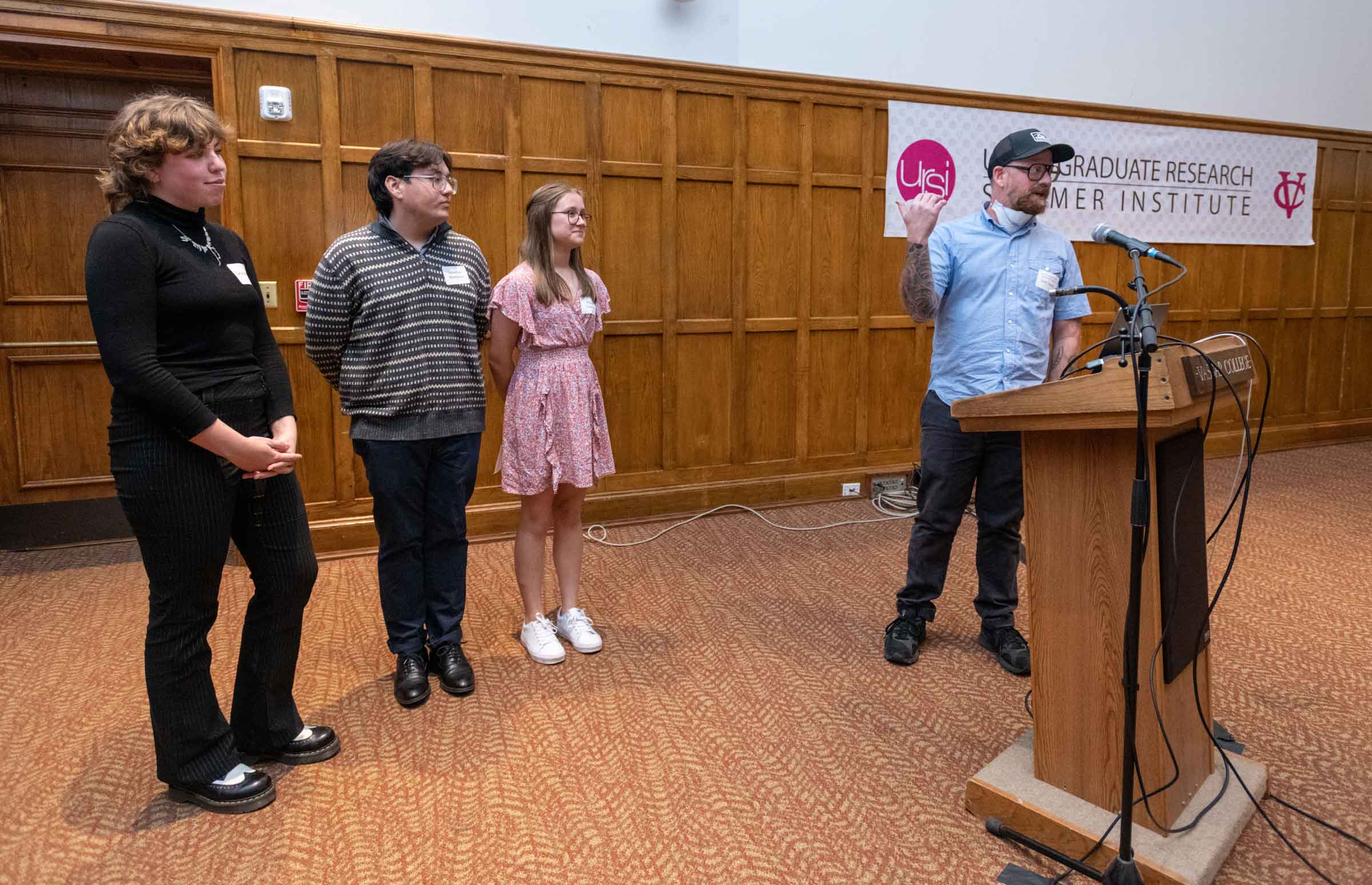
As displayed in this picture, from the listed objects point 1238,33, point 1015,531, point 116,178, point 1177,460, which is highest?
point 1238,33

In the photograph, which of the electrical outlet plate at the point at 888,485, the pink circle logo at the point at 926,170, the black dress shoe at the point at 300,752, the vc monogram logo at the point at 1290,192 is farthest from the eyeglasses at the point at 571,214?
the vc monogram logo at the point at 1290,192

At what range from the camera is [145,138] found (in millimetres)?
1816

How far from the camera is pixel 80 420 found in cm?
425

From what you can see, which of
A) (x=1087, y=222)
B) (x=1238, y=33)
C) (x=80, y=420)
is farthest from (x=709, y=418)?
(x=1238, y=33)

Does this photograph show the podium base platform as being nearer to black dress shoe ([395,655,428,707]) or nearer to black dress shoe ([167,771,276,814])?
black dress shoe ([395,655,428,707])

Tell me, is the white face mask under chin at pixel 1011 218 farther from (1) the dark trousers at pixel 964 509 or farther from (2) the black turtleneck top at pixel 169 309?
(2) the black turtleneck top at pixel 169 309

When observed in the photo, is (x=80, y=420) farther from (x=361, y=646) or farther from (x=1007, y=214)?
(x=1007, y=214)

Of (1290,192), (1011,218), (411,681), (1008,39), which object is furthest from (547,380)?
(1290,192)

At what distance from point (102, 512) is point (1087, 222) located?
560 centimetres

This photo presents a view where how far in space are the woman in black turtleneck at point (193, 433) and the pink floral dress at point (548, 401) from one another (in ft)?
2.50

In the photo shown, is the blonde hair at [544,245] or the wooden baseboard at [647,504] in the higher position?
the blonde hair at [544,245]

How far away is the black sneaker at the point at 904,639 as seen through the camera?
286 centimetres

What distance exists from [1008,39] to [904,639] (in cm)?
389

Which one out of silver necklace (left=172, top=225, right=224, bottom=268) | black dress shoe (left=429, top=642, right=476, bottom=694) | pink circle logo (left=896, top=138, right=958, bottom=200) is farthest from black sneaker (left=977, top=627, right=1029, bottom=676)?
pink circle logo (left=896, top=138, right=958, bottom=200)
